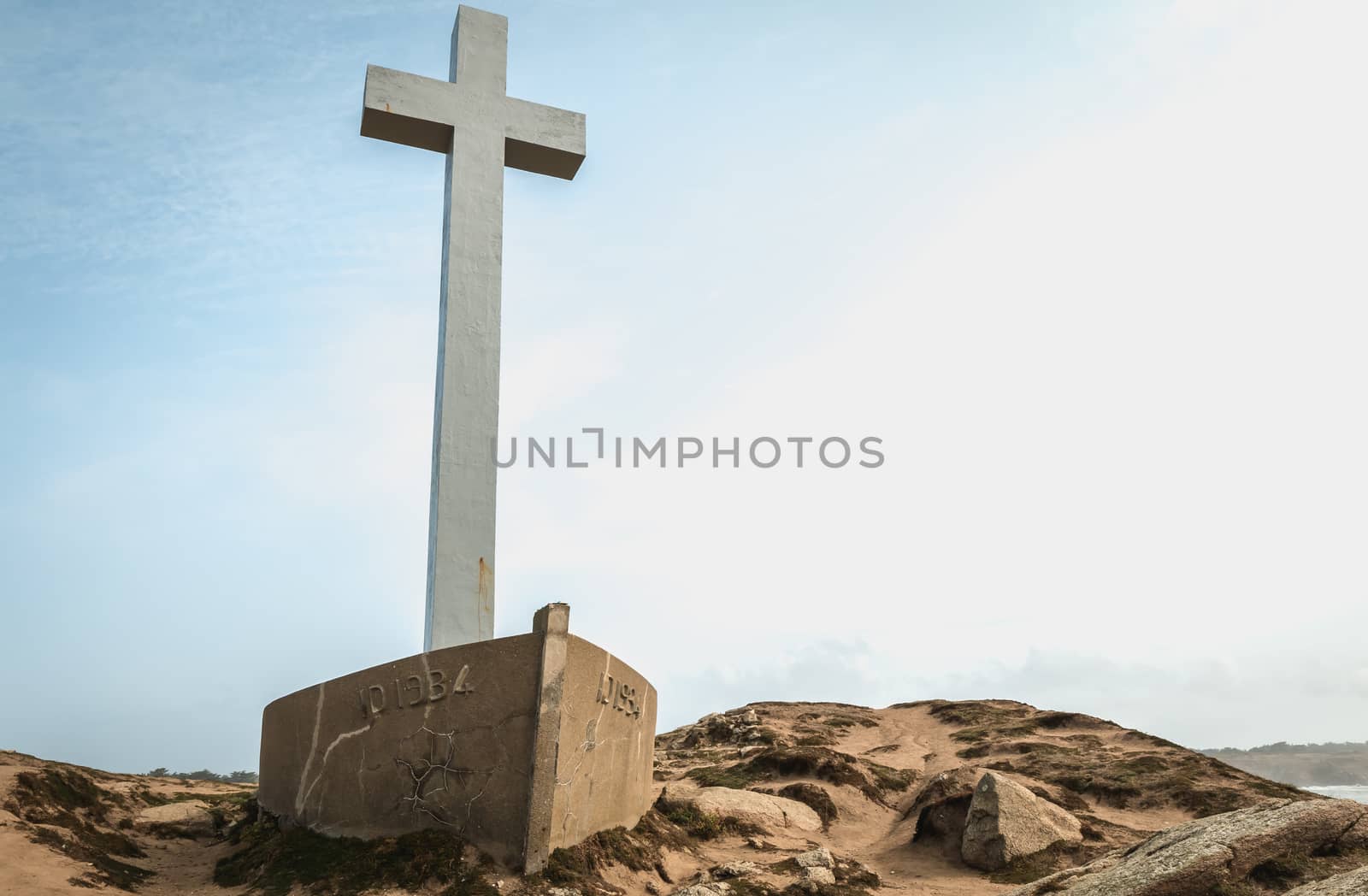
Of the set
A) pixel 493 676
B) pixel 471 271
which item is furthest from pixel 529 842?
pixel 471 271

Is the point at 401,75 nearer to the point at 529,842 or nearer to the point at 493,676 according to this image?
the point at 493,676

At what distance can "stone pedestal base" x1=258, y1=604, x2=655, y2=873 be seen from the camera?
894 centimetres

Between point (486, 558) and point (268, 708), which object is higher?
point (486, 558)

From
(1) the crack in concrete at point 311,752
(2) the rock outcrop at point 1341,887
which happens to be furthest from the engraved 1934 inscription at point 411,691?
(2) the rock outcrop at point 1341,887

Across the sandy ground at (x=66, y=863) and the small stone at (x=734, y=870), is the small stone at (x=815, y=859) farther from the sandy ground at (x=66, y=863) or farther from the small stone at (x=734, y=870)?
the sandy ground at (x=66, y=863)

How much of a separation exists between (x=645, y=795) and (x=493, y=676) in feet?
12.1

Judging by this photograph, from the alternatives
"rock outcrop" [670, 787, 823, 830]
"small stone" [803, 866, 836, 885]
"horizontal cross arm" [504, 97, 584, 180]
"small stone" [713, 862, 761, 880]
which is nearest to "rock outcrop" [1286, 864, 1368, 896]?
"small stone" [803, 866, 836, 885]

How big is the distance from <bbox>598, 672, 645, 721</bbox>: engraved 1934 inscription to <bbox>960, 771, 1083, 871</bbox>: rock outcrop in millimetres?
5097

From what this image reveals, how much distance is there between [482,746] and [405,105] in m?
7.72

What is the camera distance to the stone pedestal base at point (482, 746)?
894 cm

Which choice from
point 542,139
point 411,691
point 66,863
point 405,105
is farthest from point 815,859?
point 405,105

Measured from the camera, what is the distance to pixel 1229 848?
303 inches

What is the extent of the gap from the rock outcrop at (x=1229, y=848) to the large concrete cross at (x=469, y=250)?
6.49 metres

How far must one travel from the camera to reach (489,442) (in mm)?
11266
